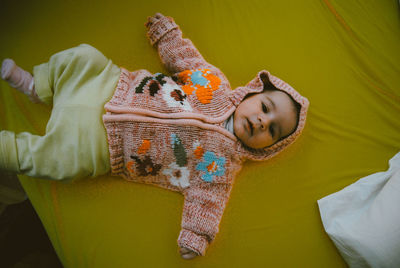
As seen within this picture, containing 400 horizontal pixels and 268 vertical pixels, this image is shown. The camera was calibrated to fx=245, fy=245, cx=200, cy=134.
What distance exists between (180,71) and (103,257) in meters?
0.72

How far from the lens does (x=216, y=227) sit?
0.82 m

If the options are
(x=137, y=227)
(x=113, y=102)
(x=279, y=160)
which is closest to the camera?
(x=113, y=102)

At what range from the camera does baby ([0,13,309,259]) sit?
75 cm

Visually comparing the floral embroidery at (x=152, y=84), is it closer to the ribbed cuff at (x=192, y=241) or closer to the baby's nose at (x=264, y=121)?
the baby's nose at (x=264, y=121)

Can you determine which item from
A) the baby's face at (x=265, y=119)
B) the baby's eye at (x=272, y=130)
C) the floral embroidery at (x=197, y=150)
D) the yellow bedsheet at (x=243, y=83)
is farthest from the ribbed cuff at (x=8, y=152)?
the baby's eye at (x=272, y=130)

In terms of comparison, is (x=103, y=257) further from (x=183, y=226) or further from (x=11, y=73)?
(x=11, y=73)

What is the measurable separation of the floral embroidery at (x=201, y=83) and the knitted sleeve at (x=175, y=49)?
0.04 m

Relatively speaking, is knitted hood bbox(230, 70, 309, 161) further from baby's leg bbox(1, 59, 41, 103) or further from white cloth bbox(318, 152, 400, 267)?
baby's leg bbox(1, 59, 41, 103)

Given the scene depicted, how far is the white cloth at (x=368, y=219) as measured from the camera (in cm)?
80

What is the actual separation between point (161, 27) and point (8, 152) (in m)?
0.65

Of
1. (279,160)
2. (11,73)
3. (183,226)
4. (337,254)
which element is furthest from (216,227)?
(11,73)

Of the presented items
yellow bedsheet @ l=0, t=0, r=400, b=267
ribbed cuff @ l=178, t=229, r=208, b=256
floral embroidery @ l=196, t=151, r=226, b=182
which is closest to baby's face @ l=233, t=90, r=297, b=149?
floral embroidery @ l=196, t=151, r=226, b=182

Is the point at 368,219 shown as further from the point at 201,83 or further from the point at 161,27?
the point at 161,27

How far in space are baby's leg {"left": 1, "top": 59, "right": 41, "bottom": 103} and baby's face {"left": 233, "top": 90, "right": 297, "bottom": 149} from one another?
700 millimetres
